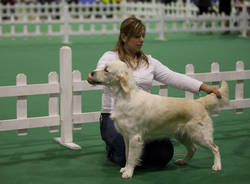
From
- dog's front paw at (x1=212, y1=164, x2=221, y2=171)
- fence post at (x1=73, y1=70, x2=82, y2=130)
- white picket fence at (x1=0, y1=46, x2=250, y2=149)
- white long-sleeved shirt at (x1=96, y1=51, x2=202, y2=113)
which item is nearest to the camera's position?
dog's front paw at (x1=212, y1=164, x2=221, y2=171)

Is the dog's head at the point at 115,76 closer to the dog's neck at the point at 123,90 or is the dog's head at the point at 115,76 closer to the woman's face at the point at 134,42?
the dog's neck at the point at 123,90

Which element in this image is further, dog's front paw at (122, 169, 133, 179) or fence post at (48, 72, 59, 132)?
fence post at (48, 72, 59, 132)

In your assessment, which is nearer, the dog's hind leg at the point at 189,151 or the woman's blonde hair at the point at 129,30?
the woman's blonde hair at the point at 129,30

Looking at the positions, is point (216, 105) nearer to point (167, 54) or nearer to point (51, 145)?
point (51, 145)

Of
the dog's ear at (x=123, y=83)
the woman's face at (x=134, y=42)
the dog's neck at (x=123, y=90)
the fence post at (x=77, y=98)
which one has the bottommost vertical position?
the fence post at (x=77, y=98)

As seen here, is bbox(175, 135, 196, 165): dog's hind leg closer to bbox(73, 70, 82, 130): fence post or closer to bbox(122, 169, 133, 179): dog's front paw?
bbox(122, 169, 133, 179): dog's front paw

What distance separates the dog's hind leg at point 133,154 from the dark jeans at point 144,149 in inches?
13.8

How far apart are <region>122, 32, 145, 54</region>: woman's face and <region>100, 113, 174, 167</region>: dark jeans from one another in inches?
28.9

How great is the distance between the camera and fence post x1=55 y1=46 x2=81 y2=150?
5574mm

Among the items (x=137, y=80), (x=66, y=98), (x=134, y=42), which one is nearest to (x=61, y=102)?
(x=66, y=98)

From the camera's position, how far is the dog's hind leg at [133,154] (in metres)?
4.47

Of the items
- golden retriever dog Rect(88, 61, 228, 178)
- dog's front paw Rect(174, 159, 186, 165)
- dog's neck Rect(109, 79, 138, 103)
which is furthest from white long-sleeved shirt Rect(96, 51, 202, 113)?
dog's front paw Rect(174, 159, 186, 165)

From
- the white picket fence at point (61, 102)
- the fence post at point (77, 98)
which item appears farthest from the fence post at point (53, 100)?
the fence post at point (77, 98)

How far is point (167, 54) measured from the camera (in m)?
13.0
